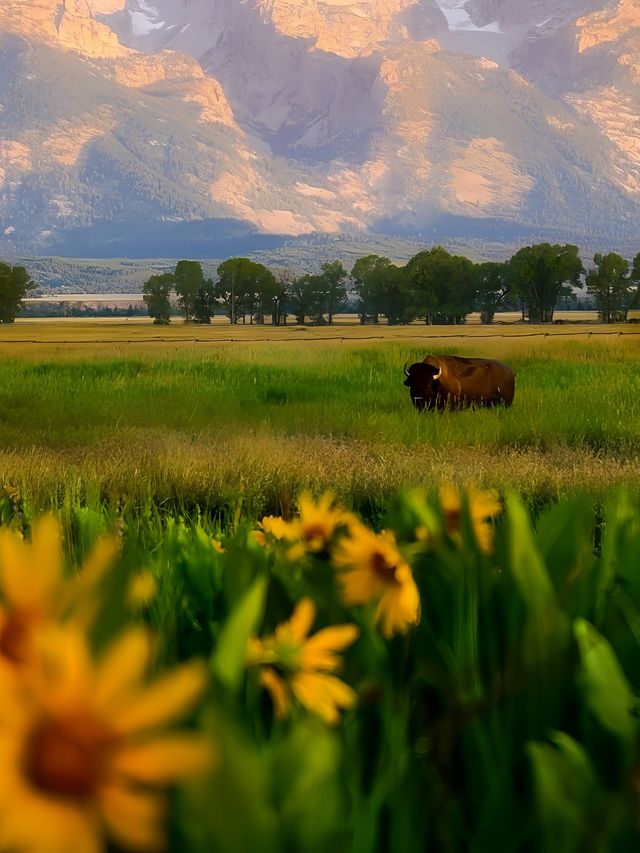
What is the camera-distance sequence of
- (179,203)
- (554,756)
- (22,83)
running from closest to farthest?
(554,756) < (22,83) < (179,203)

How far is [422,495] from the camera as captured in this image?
35.2 inches

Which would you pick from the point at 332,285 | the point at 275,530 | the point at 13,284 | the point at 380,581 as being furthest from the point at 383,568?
the point at 332,285

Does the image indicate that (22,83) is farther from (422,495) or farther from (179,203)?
(422,495)

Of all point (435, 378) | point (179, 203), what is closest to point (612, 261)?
point (435, 378)

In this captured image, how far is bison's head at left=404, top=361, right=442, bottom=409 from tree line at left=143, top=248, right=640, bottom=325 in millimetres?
8936

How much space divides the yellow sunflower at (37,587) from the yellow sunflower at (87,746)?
0.05 metres

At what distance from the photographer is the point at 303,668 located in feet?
1.70

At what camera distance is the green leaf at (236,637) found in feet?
1.21

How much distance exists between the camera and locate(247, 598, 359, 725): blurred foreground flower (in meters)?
0.49

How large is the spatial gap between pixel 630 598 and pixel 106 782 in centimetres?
60

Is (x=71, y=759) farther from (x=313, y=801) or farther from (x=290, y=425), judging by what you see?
(x=290, y=425)

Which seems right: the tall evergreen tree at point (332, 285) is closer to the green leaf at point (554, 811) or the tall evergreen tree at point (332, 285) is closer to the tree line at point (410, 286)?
the tree line at point (410, 286)

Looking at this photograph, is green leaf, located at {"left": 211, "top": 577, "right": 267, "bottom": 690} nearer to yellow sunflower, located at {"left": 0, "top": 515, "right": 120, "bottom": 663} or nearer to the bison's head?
yellow sunflower, located at {"left": 0, "top": 515, "right": 120, "bottom": 663}

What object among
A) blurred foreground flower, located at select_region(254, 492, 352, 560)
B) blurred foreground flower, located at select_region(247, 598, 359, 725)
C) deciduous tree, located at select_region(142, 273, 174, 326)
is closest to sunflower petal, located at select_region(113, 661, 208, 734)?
blurred foreground flower, located at select_region(247, 598, 359, 725)
